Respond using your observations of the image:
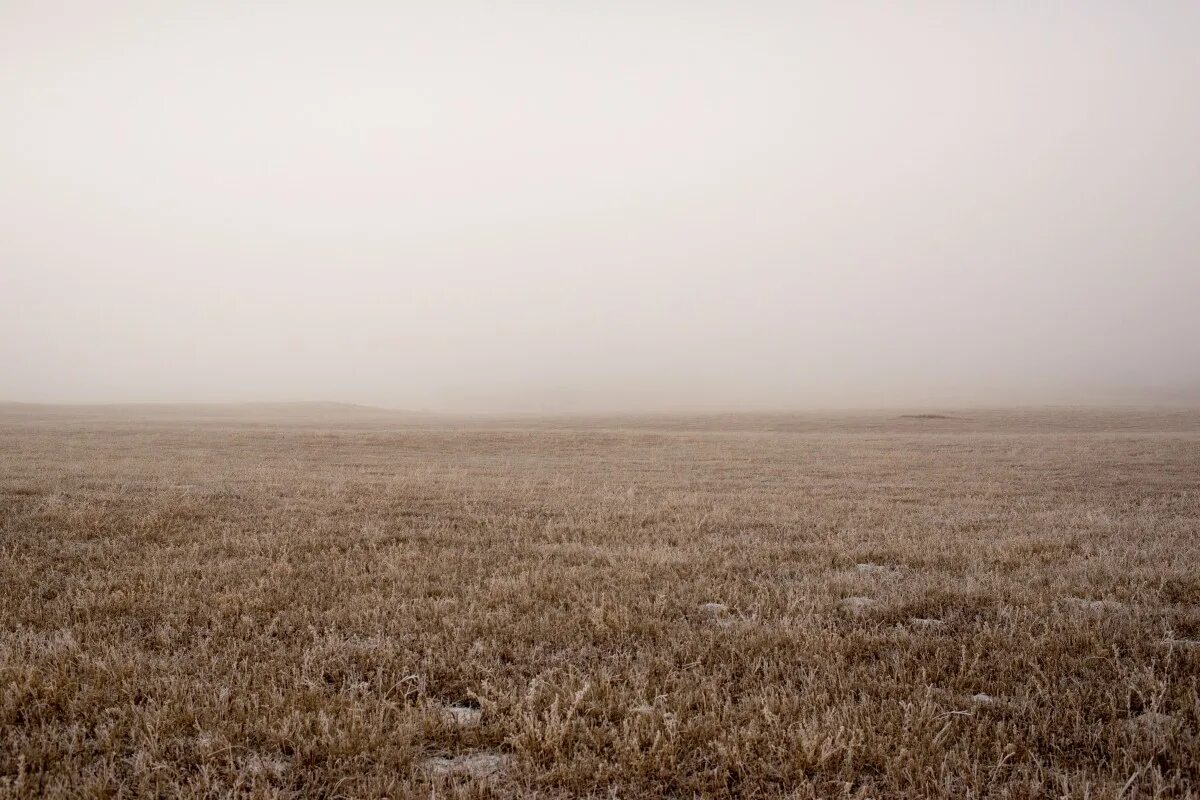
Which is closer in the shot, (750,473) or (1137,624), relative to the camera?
(1137,624)

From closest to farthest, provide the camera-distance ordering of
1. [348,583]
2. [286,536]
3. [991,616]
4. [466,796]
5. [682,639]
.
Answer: [466,796] < [682,639] < [991,616] < [348,583] < [286,536]

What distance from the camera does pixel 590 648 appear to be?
616 cm

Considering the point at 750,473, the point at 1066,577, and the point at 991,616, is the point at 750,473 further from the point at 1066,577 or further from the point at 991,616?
the point at 991,616

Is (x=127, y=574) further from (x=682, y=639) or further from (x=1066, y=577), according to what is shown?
(x=1066, y=577)

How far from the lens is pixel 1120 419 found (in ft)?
173

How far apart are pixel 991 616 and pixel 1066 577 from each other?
2554 mm

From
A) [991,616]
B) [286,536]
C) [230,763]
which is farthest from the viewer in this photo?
[286,536]

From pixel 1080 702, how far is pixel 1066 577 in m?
4.62

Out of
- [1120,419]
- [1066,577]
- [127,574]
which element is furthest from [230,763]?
[1120,419]

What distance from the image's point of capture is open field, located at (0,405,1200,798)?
419 cm

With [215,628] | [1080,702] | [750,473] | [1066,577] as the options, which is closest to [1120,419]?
[750,473]

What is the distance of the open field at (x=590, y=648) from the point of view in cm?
419

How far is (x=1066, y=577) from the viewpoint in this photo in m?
8.80

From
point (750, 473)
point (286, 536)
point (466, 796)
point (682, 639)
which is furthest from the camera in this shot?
point (750, 473)
